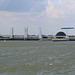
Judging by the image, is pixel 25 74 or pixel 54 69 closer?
pixel 25 74

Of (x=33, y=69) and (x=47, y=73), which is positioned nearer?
(x=47, y=73)

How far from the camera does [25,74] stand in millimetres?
26688

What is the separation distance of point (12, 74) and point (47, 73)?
3971mm

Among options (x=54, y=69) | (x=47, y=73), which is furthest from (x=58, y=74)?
(x=54, y=69)

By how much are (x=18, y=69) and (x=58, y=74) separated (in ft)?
18.7

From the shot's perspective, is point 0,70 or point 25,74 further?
point 0,70

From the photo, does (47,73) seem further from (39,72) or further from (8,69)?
(8,69)

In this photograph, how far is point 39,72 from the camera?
91.9 ft

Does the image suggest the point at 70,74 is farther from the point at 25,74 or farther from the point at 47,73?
the point at 25,74

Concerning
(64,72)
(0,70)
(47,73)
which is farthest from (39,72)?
(0,70)

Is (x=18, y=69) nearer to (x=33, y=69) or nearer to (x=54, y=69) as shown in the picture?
(x=33, y=69)

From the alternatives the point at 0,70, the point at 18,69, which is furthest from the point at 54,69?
the point at 0,70

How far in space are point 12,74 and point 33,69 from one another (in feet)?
13.3

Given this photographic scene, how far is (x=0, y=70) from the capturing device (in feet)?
95.8
